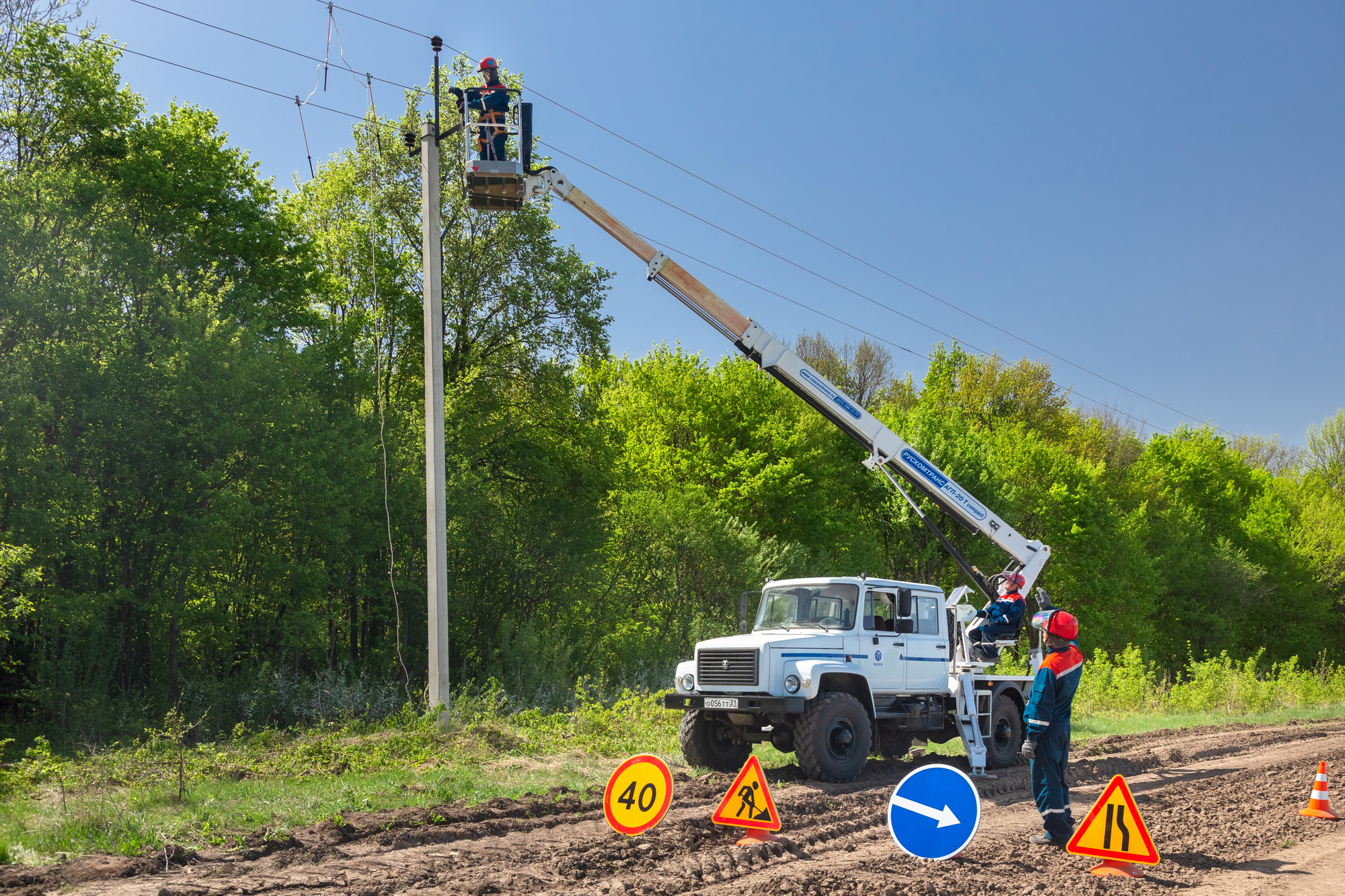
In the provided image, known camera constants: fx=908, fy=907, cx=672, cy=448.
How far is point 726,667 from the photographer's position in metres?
11.8

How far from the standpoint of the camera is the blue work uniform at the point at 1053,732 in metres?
7.80

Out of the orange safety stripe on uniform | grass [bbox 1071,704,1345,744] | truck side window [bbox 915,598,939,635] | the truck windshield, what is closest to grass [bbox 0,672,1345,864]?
grass [bbox 1071,704,1345,744]

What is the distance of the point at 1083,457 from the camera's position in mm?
48188

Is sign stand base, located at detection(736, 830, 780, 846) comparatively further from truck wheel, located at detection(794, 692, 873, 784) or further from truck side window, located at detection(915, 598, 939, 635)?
truck side window, located at detection(915, 598, 939, 635)

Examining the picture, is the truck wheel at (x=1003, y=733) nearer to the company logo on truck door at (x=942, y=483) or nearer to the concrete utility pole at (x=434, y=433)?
the company logo on truck door at (x=942, y=483)

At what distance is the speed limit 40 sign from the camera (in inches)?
284

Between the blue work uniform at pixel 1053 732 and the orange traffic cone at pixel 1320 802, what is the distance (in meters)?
3.33

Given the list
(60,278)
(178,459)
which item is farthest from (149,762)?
(60,278)

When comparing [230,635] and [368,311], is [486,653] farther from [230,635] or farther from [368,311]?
[368,311]

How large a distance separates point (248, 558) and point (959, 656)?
14.0 m

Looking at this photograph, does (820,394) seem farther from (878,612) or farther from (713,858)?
(713,858)

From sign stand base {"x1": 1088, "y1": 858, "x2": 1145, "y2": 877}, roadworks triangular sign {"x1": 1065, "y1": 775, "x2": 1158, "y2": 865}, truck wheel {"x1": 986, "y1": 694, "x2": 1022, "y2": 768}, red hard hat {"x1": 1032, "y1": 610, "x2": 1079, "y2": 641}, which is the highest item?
red hard hat {"x1": 1032, "y1": 610, "x2": 1079, "y2": 641}

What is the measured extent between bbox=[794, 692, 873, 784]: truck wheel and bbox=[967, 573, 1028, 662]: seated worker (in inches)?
135

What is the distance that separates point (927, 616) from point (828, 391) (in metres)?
4.06
